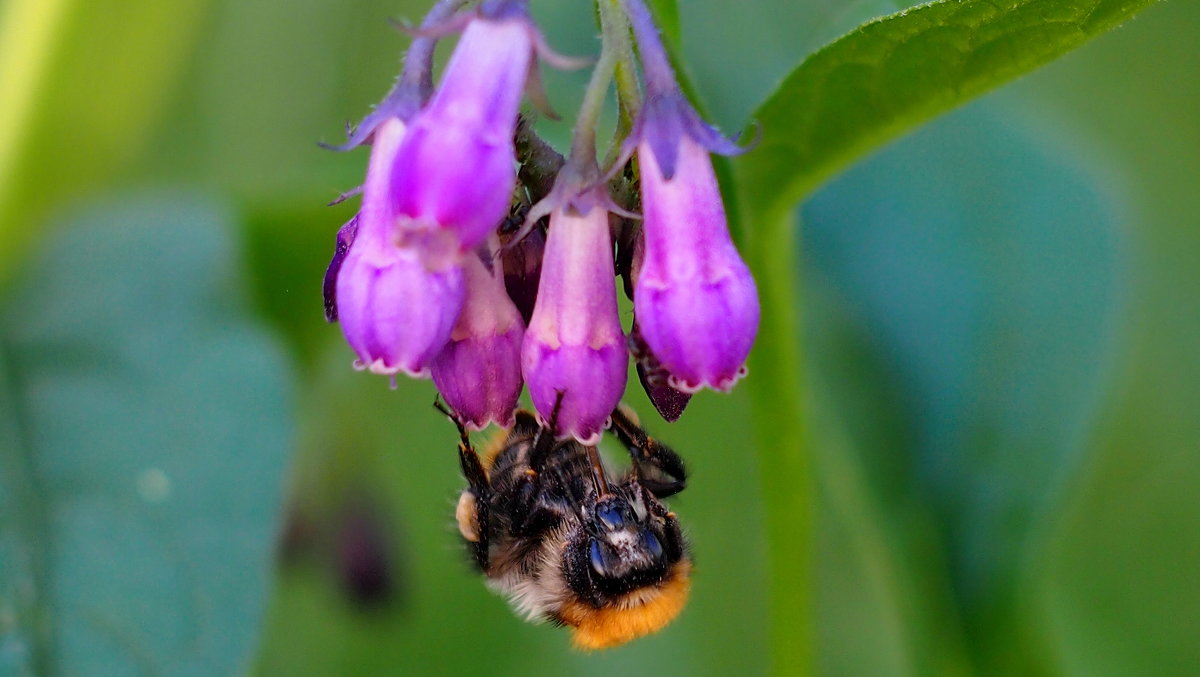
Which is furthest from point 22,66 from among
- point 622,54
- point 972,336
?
point 972,336

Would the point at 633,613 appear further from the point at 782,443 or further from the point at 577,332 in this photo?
the point at 577,332

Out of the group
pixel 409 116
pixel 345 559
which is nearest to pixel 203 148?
pixel 345 559

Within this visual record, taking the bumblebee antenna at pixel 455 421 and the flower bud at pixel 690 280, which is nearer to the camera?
the flower bud at pixel 690 280

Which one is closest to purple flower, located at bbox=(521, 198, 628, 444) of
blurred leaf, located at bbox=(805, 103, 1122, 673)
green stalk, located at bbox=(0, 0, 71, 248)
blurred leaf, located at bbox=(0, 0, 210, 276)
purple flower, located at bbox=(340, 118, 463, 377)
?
purple flower, located at bbox=(340, 118, 463, 377)

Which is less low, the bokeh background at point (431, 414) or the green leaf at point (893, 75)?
the green leaf at point (893, 75)

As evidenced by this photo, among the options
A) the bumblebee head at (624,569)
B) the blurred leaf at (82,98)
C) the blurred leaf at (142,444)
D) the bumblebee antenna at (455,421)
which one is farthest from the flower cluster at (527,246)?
the blurred leaf at (82,98)

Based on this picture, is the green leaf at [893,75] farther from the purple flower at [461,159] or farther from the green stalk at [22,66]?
the green stalk at [22,66]

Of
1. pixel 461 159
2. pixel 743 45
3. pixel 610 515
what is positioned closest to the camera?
pixel 461 159

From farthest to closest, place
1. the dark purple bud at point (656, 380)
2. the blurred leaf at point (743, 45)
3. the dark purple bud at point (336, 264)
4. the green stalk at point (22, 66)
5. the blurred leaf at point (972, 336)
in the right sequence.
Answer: the blurred leaf at point (743, 45)
the green stalk at point (22, 66)
the blurred leaf at point (972, 336)
the dark purple bud at point (336, 264)
the dark purple bud at point (656, 380)
